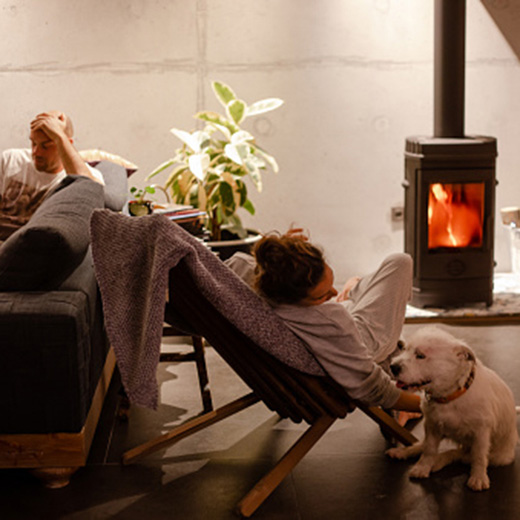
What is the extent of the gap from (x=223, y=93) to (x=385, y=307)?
8.07 feet

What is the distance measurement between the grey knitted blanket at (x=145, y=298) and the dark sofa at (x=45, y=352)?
16cm

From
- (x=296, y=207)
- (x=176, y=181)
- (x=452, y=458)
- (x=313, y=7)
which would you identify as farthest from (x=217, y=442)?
(x=313, y=7)

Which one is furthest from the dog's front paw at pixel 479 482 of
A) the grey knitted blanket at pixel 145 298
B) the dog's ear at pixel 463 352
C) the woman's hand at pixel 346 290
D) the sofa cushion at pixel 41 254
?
the sofa cushion at pixel 41 254

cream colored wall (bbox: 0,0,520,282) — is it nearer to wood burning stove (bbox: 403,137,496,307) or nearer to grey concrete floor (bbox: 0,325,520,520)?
wood burning stove (bbox: 403,137,496,307)

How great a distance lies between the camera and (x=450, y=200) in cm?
504

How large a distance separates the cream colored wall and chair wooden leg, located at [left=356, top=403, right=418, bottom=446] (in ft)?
9.19

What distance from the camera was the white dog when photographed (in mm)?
2758

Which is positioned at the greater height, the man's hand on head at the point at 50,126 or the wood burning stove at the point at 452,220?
the man's hand on head at the point at 50,126

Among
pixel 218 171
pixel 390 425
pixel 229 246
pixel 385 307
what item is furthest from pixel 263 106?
pixel 390 425

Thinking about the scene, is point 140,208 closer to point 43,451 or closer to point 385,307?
point 385,307

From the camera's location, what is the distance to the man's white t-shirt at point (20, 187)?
427 cm

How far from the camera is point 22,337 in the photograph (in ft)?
8.79

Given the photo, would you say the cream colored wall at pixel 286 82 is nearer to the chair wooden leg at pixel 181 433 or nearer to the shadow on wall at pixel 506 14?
the shadow on wall at pixel 506 14

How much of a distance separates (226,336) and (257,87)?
3.20m
